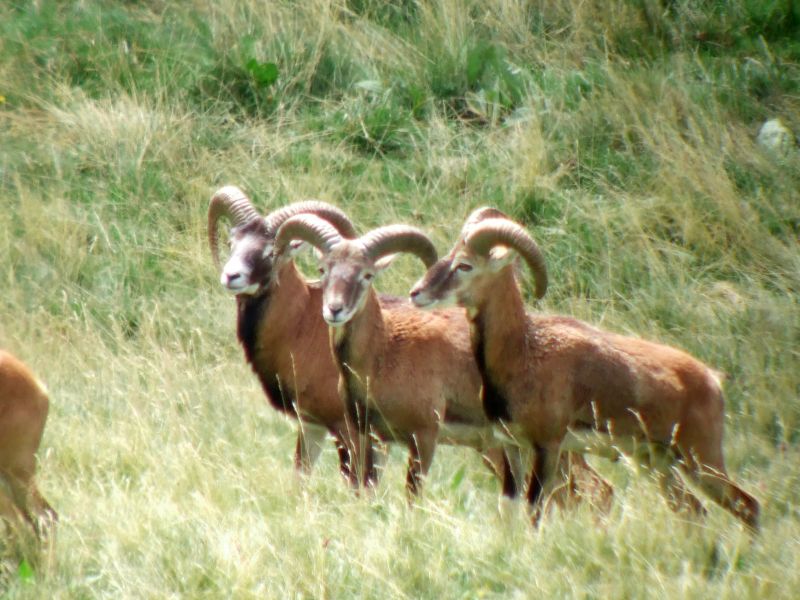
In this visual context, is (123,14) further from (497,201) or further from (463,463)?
(463,463)

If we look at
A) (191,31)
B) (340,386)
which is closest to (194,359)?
(340,386)

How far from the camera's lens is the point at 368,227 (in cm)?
1220

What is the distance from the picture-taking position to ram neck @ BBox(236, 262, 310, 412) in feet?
29.0

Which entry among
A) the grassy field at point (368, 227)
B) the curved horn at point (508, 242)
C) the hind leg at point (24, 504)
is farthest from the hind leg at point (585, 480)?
the hind leg at point (24, 504)

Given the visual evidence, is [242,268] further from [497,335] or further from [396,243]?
[497,335]

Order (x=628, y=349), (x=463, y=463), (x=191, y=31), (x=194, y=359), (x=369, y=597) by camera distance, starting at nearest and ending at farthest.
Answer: (x=369, y=597) < (x=628, y=349) < (x=463, y=463) < (x=194, y=359) < (x=191, y=31)

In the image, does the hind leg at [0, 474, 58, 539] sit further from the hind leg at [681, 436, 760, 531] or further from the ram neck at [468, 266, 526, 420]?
the hind leg at [681, 436, 760, 531]

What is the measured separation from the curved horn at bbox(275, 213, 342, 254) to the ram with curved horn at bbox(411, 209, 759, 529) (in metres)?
0.77

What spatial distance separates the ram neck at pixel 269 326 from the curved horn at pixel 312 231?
59 centimetres

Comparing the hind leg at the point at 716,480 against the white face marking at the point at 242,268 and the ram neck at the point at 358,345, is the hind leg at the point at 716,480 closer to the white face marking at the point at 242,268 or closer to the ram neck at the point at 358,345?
the ram neck at the point at 358,345

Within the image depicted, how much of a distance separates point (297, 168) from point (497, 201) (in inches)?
84.4

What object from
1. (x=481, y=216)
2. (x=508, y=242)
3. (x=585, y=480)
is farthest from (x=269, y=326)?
(x=585, y=480)

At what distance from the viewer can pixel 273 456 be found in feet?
29.5

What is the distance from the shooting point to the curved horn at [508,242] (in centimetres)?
767
